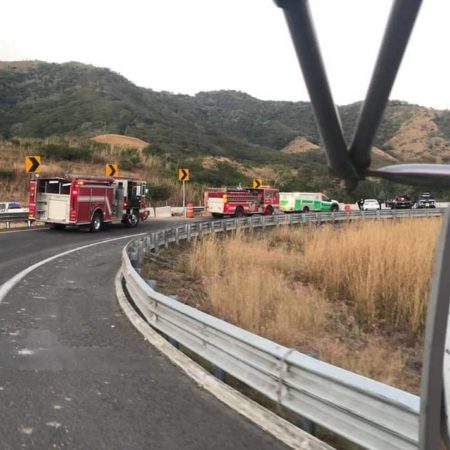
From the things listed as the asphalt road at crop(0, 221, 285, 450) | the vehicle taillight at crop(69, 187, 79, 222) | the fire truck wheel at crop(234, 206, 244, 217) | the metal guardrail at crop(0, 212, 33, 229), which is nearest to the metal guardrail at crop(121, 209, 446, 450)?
the asphalt road at crop(0, 221, 285, 450)

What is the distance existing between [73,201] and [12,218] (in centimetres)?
370

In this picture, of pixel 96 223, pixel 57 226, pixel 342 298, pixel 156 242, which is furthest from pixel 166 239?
pixel 342 298

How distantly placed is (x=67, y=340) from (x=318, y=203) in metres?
39.6

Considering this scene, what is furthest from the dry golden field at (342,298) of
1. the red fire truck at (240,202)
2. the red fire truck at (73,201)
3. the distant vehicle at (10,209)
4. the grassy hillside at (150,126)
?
the grassy hillside at (150,126)

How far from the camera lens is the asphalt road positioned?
4.54m

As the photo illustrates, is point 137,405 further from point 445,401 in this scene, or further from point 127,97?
point 127,97

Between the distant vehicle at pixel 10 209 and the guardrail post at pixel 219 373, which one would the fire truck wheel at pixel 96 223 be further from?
the guardrail post at pixel 219 373

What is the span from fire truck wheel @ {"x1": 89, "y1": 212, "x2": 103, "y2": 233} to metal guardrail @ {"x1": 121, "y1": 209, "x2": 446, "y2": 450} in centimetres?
1813

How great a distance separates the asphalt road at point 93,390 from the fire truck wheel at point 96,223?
15136 millimetres

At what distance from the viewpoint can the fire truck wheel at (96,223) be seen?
25.8 meters

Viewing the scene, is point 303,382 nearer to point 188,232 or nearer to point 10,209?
point 188,232

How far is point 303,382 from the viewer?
15.5 feet

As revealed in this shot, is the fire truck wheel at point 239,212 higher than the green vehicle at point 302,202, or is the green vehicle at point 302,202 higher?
the green vehicle at point 302,202

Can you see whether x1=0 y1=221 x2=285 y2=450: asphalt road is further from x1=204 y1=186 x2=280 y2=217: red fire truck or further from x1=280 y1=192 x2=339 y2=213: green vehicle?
x1=280 y1=192 x2=339 y2=213: green vehicle
